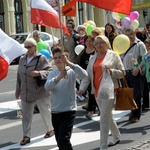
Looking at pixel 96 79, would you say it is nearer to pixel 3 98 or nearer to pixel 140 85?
pixel 140 85

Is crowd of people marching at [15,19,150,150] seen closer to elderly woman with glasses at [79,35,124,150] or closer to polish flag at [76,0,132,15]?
elderly woman with glasses at [79,35,124,150]

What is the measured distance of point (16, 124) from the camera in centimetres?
967

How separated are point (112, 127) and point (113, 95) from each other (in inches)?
23.8

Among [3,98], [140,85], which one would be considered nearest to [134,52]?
[140,85]

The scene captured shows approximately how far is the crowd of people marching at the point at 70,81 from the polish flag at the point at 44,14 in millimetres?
687

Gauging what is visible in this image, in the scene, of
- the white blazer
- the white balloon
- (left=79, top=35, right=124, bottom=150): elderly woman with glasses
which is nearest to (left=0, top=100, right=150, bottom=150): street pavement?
(left=79, top=35, right=124, bottom=150): elderly woman with glasses

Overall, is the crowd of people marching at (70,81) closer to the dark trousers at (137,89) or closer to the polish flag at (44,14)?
the dark trousers at (137,89)

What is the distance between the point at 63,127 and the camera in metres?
6.30

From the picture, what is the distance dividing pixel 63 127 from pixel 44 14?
3.25 meters

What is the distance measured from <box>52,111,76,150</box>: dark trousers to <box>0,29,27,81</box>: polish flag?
1352 millimetres

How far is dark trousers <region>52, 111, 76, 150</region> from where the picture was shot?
6266 millimetres

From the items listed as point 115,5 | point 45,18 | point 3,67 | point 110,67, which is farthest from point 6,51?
point 115,5

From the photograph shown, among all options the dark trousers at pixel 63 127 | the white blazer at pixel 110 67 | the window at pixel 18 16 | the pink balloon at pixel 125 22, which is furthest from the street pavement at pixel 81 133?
the window at pixel 18 16

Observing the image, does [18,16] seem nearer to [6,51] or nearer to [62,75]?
[6,51]
